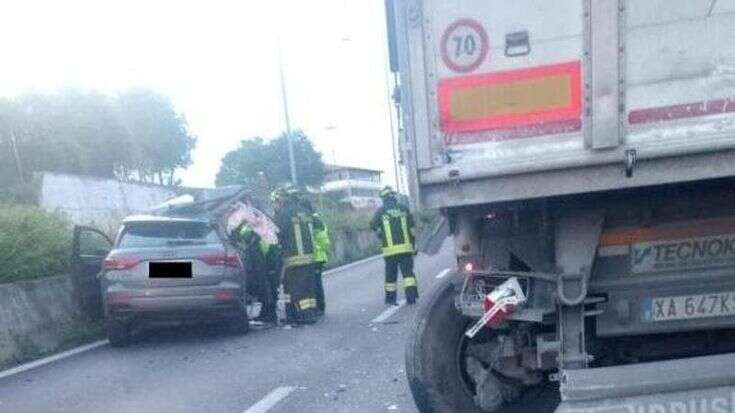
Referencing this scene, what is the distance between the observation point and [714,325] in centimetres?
430

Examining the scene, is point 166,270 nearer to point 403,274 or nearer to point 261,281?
point 261,281

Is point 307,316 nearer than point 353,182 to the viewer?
Yes

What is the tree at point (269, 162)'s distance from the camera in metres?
56.0

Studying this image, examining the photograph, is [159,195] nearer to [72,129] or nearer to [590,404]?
[72,129]

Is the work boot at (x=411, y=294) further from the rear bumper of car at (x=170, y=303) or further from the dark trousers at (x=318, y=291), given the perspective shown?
the rear bumper of car at (x=170, y=303)

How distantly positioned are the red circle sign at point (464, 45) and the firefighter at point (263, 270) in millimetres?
7491

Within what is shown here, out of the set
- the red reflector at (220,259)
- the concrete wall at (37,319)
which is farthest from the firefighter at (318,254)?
the concrete wall at (37,319)

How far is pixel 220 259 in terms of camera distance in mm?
10234

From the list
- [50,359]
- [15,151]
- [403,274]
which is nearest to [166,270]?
[50,359]

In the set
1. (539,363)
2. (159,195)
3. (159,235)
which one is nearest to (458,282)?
(539,363)

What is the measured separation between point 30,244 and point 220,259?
299cm

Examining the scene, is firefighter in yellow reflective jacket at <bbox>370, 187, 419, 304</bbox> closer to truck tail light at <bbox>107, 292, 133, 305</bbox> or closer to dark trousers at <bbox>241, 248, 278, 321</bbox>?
dark trousers at <bbox>241, 248, 278, 321</bbox>

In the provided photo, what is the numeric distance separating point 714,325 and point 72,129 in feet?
139

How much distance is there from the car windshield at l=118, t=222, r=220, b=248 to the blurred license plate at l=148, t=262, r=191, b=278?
0.24 meters
